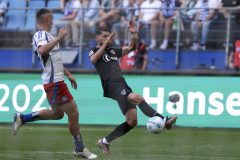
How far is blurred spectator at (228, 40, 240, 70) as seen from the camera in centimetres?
1872

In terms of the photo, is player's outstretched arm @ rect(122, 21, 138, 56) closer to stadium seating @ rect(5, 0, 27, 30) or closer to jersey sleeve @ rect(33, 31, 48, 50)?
jersey sleeve @ rect(33, 31, 48, 50)

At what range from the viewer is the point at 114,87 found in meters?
11.8

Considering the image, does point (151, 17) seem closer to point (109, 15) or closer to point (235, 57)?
point (109, 15)

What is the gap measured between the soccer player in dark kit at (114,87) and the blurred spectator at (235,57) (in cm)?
719

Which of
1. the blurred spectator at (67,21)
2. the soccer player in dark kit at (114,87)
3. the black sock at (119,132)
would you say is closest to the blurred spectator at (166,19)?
the blurred spectator at (67,21)

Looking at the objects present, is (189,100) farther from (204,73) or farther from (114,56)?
(114,56)

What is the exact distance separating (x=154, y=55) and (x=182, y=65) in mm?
822

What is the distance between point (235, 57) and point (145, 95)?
2.97 metres

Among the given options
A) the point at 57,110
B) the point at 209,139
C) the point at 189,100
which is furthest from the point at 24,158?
the point at 189,100

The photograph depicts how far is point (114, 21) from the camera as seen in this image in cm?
2014

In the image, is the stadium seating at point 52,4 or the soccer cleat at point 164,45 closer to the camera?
the soccer cleat at point 164,45

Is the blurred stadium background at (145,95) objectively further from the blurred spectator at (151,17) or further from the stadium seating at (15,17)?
the blurred spectator at (151,17)

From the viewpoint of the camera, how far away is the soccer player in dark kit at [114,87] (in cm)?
1165

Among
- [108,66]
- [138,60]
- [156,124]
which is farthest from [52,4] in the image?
[156,124]
